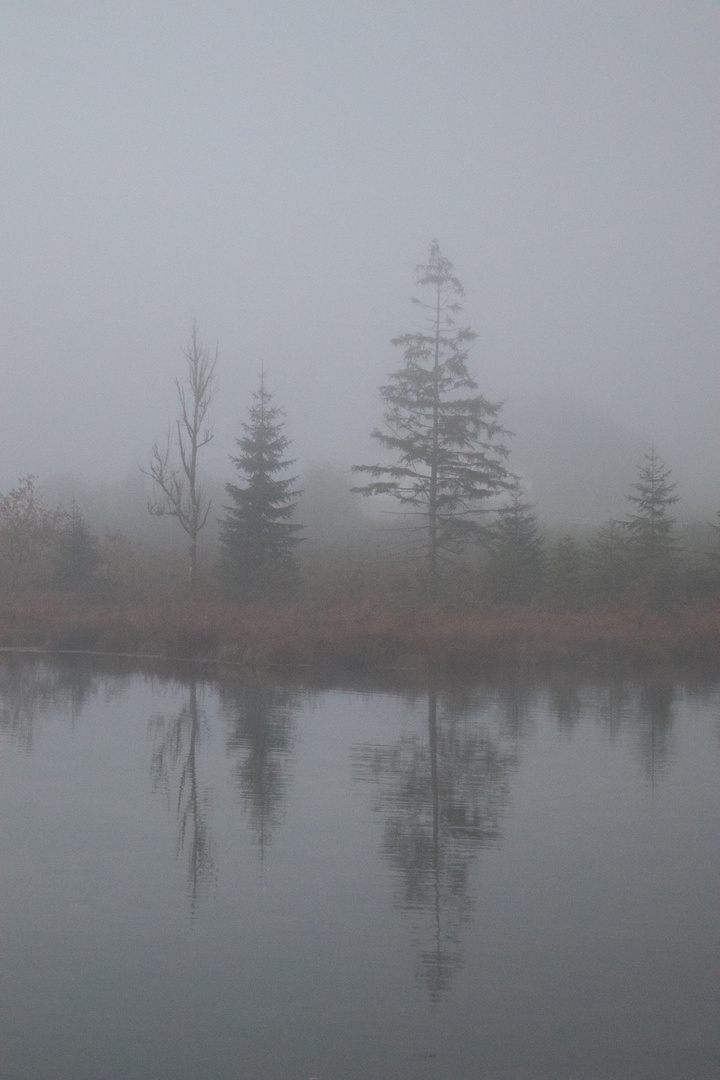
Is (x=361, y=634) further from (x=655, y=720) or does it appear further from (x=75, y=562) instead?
(x=75, y=562)

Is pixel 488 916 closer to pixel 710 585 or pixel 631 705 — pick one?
pixel 631 705

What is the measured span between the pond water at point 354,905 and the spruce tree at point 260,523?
96.9 ft

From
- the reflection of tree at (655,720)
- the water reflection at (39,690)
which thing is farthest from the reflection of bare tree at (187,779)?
the reflection of tree at (655,720)

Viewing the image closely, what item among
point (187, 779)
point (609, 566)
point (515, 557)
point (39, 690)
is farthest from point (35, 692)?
point (609, 566)

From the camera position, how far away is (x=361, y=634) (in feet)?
79.6

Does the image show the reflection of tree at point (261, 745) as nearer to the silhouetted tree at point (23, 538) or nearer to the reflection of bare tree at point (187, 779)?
the reflection of bare tree at point (187, 779)

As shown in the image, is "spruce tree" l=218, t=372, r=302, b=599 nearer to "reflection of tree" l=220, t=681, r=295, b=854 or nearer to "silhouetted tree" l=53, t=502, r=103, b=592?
"silhouetted tree" l=53, t=502, r=103, b=592

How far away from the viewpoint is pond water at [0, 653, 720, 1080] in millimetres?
4648

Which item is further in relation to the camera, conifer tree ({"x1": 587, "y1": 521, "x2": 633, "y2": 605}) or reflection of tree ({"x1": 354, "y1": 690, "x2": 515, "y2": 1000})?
conifer tree ({"x1": 587, "y1": 521, "x2": 633, "y2": 605})

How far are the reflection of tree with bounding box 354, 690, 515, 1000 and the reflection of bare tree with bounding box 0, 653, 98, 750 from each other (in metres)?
3.86

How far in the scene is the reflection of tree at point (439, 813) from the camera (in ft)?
20.7

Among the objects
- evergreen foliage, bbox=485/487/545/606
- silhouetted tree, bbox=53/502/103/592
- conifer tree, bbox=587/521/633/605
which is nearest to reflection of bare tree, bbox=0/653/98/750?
silhouetted tree, bbox=53/502/103/592

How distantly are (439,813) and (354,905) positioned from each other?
105 inches

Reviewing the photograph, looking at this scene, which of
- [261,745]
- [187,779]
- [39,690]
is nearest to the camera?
[187,779]
